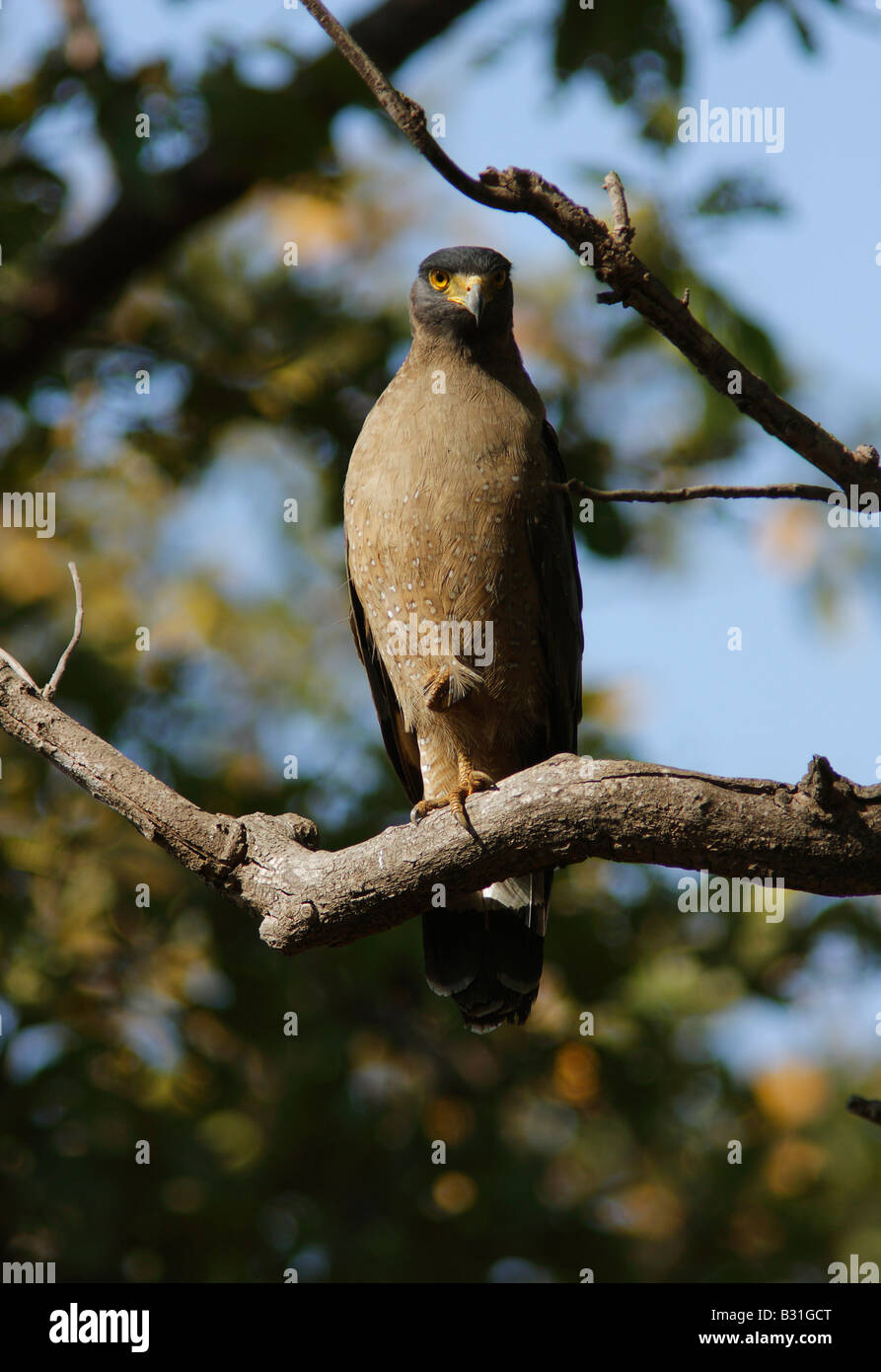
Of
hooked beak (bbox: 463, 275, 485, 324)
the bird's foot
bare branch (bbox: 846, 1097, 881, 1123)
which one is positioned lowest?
bare branch (bbox: 846, 1097, 881, 1123)

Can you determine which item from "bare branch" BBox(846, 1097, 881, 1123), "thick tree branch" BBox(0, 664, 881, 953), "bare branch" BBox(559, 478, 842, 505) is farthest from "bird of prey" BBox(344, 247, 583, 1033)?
"bare branch" BBox(846, 1097, 881, 1123)

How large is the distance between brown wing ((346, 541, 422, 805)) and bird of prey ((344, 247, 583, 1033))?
5.9 inches

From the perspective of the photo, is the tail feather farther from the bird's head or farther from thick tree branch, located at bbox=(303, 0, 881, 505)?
thick tree branch, located at bbox=(303, 0, 881, 505)

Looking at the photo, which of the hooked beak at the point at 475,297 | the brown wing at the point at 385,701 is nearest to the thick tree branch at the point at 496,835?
the brown wing at the point at 385,701

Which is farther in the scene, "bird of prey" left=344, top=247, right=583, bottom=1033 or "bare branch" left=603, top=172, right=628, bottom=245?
"bird of prey" left=344, top=247, right=583, bottom=1033

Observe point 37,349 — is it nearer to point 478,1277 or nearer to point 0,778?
point 0,778

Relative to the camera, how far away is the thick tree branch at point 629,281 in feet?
9.43

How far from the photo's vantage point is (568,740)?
4.89 m

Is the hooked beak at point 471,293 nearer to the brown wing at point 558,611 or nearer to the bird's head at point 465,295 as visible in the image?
the bird's head at point 465,295

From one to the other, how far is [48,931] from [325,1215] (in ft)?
6.22

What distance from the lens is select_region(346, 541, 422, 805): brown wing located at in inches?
201

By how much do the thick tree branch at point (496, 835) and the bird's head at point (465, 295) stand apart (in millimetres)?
2057

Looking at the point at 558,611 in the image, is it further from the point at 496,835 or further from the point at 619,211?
the point at 619,211

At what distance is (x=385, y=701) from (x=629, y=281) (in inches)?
98.4
